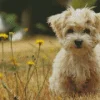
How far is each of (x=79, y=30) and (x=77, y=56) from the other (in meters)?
0.51

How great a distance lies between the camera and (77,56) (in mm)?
7137

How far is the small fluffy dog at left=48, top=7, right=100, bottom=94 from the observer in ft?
22.2

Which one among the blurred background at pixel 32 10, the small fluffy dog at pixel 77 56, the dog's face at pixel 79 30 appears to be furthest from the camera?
the blurred background at pixel 32 10

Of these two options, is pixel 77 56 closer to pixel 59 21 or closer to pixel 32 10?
pixel 59 21

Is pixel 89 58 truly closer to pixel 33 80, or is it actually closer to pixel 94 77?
pixel 94 77

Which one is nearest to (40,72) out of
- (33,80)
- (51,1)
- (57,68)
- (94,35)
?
(33,80)

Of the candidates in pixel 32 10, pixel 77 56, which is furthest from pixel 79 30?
pixel 32 10

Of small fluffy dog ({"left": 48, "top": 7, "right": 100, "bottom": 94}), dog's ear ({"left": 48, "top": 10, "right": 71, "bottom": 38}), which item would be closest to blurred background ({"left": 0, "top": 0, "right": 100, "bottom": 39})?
dog's ear ({"left": 48, "top": 10, "right": 71, "bottom": 38})

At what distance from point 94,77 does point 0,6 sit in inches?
488

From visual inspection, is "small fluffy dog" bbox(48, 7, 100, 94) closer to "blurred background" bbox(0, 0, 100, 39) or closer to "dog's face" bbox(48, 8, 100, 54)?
"dog's face" bbox(48, 8, 100, 54)

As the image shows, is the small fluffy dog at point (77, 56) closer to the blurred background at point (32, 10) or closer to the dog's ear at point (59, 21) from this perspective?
the dog's ear at point (59, 21)

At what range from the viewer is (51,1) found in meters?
19.2

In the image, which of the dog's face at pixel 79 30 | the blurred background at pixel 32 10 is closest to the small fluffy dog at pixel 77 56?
the dog's face at pixel 79 30

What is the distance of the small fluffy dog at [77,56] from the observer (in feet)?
22.2
